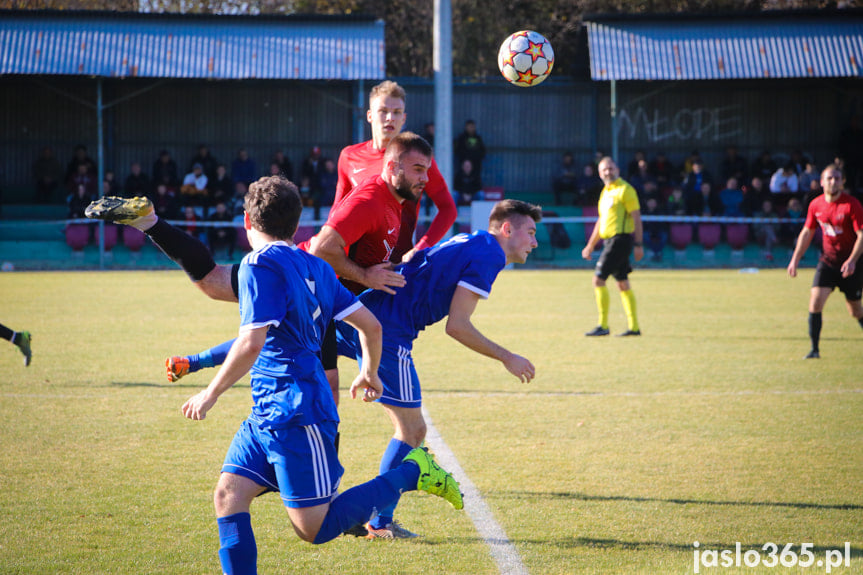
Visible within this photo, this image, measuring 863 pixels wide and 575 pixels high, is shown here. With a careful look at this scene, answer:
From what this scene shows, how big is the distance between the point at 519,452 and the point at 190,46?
18.2 m

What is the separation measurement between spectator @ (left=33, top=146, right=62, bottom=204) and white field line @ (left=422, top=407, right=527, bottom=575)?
19.2 meters

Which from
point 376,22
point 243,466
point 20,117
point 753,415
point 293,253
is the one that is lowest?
point 753,415

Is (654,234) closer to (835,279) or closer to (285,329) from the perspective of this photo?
(835,279)

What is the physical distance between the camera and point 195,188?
20484mm

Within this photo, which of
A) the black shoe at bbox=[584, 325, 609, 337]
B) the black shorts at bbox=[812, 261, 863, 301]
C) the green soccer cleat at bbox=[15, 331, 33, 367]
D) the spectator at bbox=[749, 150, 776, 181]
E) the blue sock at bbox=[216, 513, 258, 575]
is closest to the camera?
the blue sock at bbox=[216, 513, 258, 575]

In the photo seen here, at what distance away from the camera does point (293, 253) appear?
331cm

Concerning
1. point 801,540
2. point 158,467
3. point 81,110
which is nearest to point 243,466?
point 158,467

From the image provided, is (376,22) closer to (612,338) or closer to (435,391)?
(612,338)

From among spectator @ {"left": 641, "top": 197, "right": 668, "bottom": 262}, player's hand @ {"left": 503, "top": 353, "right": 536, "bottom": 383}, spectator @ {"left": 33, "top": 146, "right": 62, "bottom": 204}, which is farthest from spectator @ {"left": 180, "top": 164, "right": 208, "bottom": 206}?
player's hand @ {"left": 503, "top": 353, "right": 536, "bottom": 383}

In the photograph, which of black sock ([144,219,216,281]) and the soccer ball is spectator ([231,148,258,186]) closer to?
the soccer ball

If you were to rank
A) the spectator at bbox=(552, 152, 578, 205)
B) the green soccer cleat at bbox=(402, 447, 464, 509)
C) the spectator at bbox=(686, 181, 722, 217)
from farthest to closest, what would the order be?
the spectator at bbox=(552, 152, 578, 205), the spectator at bbox=(686, 181, 722, 217), the green soccer cleat at bbox=(402, 447, 464, 509)

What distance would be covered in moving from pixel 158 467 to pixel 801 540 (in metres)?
3.63

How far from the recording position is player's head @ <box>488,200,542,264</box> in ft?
14.4

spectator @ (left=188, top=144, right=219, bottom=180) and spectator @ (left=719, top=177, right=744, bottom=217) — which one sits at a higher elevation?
spectator @ (left=188, top=144, right=219, bottom=180)
